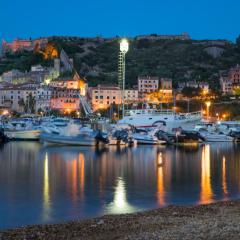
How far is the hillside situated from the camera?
128 meters

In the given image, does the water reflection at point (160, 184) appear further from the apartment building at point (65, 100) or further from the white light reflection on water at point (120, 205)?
the apartment building at point (65, 100)

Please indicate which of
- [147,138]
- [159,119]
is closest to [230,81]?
[159,119]

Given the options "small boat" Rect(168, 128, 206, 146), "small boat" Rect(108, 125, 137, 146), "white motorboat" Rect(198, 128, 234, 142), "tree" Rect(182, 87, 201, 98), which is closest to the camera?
"small boat" Rect(108, 125, 137, 146)

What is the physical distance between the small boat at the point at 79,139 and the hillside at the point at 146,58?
69797 mm

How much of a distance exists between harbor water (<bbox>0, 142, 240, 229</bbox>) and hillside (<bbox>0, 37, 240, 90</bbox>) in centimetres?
8834

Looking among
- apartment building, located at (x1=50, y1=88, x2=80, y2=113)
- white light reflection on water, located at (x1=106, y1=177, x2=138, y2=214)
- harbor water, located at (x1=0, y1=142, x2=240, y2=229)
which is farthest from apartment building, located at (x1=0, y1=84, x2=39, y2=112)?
white light reflection on water, located at (x1=106, y1=177, x2=138, y2=214)

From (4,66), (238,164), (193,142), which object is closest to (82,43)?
(4,66)

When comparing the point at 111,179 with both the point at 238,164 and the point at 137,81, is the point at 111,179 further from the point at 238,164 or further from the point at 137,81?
the point at 137,81

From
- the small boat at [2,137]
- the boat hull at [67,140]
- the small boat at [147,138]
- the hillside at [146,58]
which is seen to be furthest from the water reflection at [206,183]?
the hillside at [146,58]

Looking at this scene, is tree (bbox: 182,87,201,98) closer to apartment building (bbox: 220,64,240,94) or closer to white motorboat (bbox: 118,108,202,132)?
apartment building (bbox: 220,64,240,94)

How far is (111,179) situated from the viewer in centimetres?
2197

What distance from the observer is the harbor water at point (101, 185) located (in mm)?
14859

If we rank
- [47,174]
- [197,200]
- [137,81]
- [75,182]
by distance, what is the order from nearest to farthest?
[197,200], [75,182], [47,174], [137,81]

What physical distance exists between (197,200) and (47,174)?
903cm
